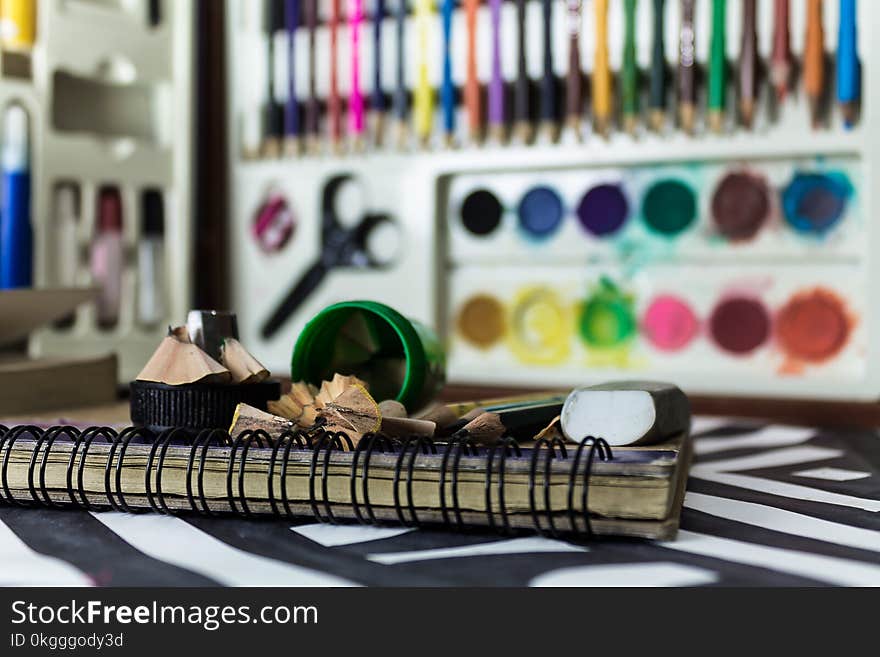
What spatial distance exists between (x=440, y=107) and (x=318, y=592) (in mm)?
711

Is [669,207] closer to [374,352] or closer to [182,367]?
[374,352]

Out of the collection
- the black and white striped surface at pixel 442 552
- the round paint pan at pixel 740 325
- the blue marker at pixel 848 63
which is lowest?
the black and white striped surface at pixel 442 552

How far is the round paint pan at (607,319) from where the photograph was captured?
902 mm

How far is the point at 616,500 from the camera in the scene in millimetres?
388

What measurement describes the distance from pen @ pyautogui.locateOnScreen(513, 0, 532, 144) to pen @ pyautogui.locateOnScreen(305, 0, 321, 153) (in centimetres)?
22

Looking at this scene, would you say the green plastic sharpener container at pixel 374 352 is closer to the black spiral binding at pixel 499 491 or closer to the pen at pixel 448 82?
the black spiral binding at pixel 499 491

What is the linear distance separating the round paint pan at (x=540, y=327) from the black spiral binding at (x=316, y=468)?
0.47 metres

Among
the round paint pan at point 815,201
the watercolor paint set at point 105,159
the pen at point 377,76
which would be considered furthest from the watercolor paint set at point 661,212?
the watercolor paint set at point 105,159

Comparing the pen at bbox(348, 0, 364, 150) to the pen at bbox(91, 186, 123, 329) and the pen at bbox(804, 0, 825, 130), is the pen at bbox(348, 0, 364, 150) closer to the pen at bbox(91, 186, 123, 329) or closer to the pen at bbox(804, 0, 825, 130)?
the pen at bbox(91, 186, 123, 329)

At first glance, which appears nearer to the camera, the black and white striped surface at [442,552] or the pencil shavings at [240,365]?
the black and white striped surface at [442,552]

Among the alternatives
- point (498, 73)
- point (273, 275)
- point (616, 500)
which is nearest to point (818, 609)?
point (616, 500)

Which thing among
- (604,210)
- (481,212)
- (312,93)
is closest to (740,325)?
(604,210)

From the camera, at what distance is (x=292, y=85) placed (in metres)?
1.01

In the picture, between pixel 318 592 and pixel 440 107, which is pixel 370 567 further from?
pixel 440 107
